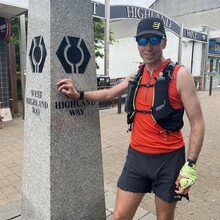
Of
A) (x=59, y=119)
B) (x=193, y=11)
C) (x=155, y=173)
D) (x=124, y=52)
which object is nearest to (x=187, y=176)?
(x=155, y=173)

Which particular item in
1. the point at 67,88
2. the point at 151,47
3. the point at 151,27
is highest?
the point at 151,27

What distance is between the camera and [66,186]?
2.54 meters

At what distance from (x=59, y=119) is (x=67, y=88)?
0.29m

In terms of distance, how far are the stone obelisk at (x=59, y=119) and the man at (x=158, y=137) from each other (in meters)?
0.59

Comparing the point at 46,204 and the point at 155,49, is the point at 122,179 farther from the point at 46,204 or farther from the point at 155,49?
the point at 155,49

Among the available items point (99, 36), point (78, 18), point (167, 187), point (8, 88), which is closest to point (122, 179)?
point (167, 187)

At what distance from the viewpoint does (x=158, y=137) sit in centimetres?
205

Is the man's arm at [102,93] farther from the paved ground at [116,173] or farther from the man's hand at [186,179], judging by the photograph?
the paved ground at [116,173]

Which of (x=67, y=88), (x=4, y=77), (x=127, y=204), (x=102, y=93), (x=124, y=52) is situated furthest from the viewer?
(x=124, y=52)

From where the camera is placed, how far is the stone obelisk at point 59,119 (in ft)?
7.66

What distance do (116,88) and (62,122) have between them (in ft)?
1.95

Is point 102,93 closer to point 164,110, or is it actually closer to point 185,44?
point 164,110

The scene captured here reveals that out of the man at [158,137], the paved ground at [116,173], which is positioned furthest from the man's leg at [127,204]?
the paved ground at [116,173]

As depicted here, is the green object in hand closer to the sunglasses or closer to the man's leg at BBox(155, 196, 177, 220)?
the man's leg at BBox(155, 196, 177, 220)
